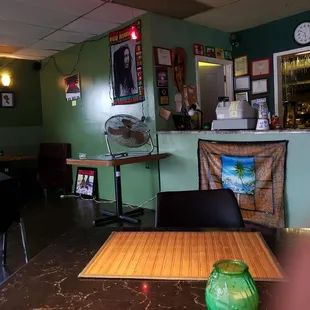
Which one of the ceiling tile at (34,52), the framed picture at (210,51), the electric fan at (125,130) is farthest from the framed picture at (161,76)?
the ceiling tile at (34,52)

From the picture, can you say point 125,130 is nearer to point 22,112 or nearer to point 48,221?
point 48,221

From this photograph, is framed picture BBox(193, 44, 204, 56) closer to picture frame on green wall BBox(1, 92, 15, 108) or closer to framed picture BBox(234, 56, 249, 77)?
framed picture BBox(234, 56, 249, 77)

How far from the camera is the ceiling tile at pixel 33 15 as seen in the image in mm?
3982

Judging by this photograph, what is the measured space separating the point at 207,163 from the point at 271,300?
319 centimetres

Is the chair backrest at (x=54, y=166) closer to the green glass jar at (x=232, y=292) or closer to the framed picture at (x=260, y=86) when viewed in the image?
the framed picture at (x=260, y=86)

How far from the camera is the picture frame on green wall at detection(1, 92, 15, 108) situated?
21.2ft

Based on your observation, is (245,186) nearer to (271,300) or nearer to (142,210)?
(142,210)

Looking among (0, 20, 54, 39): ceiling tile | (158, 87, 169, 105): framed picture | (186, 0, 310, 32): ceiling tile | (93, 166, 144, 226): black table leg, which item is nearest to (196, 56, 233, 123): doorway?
(186, 0, 310, 32): ceiling tile

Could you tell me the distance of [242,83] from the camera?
216 inches

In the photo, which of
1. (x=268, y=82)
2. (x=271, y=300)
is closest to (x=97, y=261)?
(x=271, y=300)

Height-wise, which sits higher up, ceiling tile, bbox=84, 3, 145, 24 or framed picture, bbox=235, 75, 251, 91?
ceiling tile, bbox=84, 3, 145, 24

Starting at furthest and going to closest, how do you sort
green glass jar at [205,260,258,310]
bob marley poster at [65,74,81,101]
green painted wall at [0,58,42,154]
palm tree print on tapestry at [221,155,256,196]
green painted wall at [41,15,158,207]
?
green painted wall at [0,58,42,154] → bob marley poster at [65,74,81,101] → green painted wall at [41,15,158,207] → palm tree print on tapestry at [221,155,256,196] → green glass jar at [205,260,258,310]

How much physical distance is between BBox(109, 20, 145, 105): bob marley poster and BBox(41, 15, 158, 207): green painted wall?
0.10 metres

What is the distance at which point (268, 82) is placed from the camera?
5125mm
